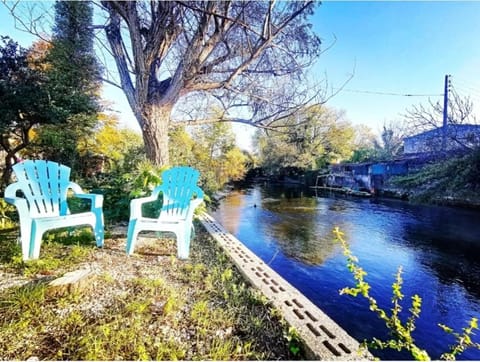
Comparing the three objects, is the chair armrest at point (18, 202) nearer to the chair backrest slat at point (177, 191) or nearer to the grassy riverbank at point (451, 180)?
the chair backrest slat at point (177, 191)

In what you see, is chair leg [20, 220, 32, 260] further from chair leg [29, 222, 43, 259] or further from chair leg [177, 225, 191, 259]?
chair leg [177, 225, 191, 259]

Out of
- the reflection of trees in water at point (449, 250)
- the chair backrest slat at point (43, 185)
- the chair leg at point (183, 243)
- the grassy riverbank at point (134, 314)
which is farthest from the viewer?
the reflection of trees in water at point (449, 250)

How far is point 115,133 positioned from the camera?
9.75 meters

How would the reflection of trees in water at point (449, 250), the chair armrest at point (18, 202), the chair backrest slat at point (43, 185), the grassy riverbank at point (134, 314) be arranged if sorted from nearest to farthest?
the grassy riverbank at point (134, 314), the chair armrest at point (18, 202), the chair backrest slat at point (43, 185), the reflection of trees in water at point (449, 250)

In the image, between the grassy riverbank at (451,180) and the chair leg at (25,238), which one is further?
the grassy riverbank at (451,180)

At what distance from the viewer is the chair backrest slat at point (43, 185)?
88.2 inches

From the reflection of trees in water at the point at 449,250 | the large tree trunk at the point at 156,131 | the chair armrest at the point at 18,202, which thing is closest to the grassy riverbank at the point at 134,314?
the chair armrest at the point at 18,202

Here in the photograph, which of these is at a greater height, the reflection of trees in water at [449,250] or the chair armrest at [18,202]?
the chair armrest at [18,202]

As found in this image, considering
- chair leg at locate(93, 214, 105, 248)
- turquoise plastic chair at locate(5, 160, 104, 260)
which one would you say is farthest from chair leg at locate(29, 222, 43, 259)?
chair leg at locate(93, 214, 105, 248)

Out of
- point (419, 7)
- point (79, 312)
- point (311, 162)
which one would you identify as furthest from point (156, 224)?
point (311, 162)

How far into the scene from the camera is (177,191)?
2.83m

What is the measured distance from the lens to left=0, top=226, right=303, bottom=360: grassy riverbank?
115 centimetres

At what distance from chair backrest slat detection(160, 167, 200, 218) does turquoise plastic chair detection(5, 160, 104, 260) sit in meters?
0.66

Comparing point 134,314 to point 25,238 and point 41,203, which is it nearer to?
point 25,238
